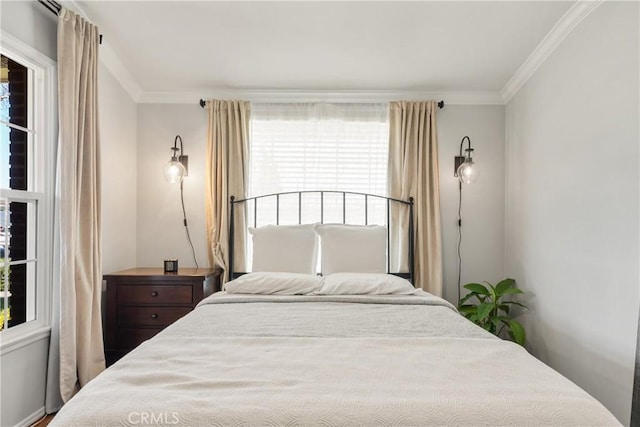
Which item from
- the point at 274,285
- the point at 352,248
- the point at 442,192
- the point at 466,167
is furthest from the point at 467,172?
the point at 274,285

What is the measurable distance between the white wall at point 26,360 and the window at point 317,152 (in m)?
1.55

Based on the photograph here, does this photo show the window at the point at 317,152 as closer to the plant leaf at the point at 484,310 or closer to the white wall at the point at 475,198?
the white wall at the point at 475,198

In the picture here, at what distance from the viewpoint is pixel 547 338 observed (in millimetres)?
2672

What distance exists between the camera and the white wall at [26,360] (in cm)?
194

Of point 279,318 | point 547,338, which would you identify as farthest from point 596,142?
point 279,318

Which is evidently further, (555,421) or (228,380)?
(228,380)

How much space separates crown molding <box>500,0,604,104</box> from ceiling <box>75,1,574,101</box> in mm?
40

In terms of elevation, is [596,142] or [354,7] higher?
[354,7]

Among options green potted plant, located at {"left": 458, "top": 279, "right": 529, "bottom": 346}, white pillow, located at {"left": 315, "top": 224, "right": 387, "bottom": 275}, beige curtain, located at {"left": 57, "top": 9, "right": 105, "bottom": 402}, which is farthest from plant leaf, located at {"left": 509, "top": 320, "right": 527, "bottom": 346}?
beige curtain, located at {"left": 57, "top": 9, "right": 105, "bottom": 402}

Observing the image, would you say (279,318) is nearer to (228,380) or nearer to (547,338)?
(228,380)

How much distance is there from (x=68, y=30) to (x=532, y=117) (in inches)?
125

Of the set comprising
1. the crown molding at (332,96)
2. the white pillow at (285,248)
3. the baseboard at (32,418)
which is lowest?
the baseboard at (32,418)

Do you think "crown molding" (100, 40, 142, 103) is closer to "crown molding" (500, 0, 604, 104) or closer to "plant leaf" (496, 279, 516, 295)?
"crown molding" (500, 0, 604, 104)

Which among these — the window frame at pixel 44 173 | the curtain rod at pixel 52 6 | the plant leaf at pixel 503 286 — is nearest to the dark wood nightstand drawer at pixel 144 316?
the window frame at pixel 44 173
